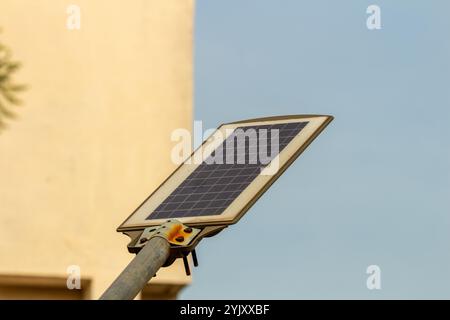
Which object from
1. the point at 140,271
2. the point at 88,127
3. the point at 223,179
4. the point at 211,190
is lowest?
the point at 140,271

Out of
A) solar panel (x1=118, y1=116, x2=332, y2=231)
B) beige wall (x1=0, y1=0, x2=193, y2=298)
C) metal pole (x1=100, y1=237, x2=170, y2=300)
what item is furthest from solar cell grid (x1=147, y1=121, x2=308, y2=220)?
beige wall (x1=0, y1=0, x2=193, y2=298)

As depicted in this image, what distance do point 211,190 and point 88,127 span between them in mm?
13223

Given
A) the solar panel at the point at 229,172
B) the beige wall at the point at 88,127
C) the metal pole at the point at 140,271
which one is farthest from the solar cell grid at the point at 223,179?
the beige wall at the point at 88,127

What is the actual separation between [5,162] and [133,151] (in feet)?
8.30

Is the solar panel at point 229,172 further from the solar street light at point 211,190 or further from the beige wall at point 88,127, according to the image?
the beige wall at point 88,127

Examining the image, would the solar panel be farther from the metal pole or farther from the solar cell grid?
the metal pole

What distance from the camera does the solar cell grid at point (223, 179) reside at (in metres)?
13.1

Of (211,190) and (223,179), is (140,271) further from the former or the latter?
(223,179)

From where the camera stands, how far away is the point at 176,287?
26.5 meters

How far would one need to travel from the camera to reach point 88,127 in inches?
1045

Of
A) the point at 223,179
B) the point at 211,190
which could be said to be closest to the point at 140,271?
the point at 211,190

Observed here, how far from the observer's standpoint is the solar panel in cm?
1298

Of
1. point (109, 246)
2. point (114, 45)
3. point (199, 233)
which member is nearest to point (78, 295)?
point (109, 246)
